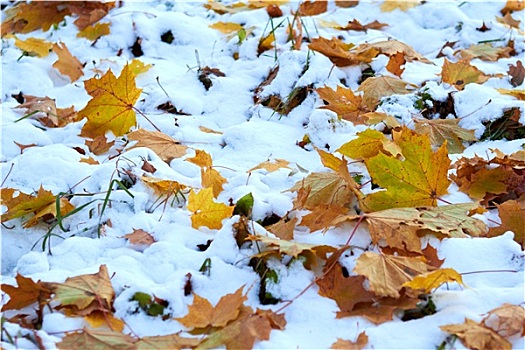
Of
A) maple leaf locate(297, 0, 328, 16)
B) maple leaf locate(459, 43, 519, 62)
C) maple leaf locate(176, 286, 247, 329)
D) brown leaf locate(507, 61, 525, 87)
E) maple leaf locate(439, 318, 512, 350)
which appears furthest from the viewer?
maple leaf locate(297, 0, 328, 16)

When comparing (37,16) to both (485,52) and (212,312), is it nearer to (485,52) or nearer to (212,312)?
(485,52)

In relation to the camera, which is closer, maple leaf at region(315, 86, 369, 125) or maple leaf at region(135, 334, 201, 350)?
maple leaf at region(135, 334, 201, 350)

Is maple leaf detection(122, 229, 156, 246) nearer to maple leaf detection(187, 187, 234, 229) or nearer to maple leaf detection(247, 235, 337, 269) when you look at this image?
maple leaf detection(187, 187, 234, 229)

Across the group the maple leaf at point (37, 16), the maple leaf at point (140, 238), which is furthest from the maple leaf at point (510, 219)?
the maple leaf at point (37, 16)

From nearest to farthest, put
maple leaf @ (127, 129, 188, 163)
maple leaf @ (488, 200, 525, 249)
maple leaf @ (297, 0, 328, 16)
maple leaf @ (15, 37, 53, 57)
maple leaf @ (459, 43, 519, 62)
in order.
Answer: maple leaf @ (488, 200, 525, 249), maple leaf @ (127, 129, 188, 163), maple leaf @ (459, 43, 519, 62), maple leaf @ (15, 37, 53, 57), maple leaf @ (297, 0, 328, 16)

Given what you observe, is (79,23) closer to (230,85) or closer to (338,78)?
(230,85)

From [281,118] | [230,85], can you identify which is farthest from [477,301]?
[230,85]

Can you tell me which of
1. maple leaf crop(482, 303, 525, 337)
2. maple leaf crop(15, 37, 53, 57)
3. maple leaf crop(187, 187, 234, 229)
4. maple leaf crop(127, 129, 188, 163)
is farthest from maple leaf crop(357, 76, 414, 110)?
maple leaf crop(15, 37, 53, 57)

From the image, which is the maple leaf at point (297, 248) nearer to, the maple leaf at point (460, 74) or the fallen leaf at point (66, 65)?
the maple leaf at point (460, 74)
